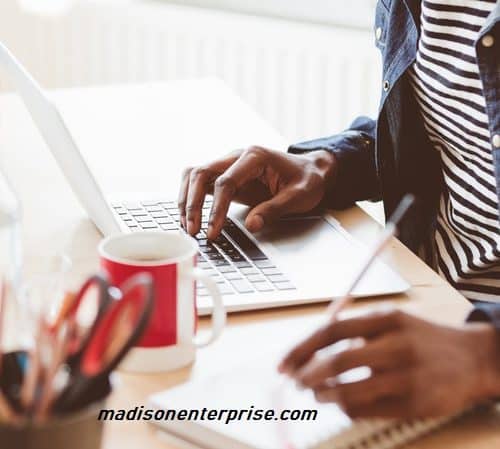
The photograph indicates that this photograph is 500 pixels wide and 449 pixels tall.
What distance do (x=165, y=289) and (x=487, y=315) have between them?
0.27 meters

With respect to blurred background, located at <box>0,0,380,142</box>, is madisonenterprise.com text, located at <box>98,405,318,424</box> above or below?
above

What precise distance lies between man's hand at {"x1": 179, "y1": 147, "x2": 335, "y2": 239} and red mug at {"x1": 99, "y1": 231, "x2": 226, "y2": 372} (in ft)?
0.83

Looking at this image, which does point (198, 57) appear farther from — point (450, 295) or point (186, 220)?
point (450, 295)

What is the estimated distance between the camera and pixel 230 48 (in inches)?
101

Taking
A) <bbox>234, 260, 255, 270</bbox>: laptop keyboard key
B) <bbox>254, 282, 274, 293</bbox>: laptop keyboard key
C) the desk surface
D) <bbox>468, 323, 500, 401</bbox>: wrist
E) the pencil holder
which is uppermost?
the pencil holder

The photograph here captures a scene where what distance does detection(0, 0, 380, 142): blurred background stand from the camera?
97.6 inches

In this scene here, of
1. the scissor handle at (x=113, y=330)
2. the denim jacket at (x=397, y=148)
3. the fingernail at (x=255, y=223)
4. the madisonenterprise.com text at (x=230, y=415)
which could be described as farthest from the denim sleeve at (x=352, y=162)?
the scissor handle at (x=113, y=330)

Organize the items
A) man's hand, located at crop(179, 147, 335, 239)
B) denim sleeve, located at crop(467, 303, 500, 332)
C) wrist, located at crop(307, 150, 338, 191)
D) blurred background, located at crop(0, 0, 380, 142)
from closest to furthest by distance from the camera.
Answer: denim sleeve, located at crop(467, 303, 500, 332), man's hand, located at crop(179, 147, 335, 239), wrist, located at crop(307, 150, 338, 191), blurred background, located at crop(0, 0, 380, 142)

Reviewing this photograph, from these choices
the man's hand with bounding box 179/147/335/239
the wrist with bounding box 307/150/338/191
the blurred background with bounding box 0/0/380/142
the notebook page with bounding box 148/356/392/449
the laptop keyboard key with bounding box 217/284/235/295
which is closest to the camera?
the notebook page with bounding box 148/356/392/449

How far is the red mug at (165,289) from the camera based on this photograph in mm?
843

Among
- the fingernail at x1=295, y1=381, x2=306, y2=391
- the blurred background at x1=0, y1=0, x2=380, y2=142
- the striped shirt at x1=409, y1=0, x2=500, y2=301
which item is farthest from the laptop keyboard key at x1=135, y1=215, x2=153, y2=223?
the blurred background at x1=0, y1=0, x2=380, y2=142

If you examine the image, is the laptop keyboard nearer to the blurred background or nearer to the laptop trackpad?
the laptop trackpad

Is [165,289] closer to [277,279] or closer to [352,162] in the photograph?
[277,279]

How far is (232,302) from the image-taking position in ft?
3.28
